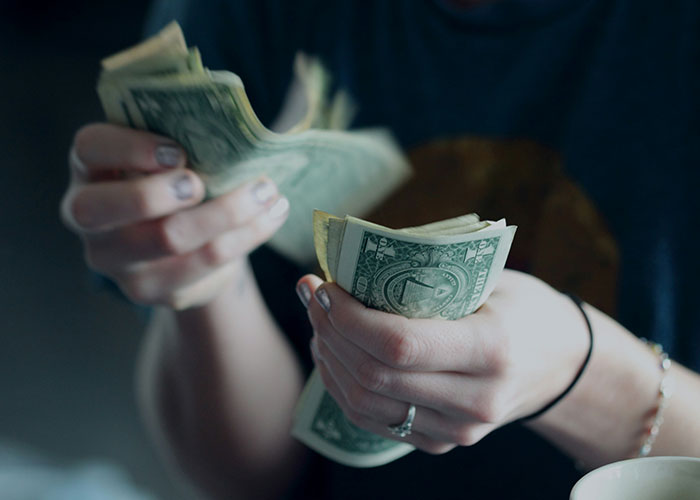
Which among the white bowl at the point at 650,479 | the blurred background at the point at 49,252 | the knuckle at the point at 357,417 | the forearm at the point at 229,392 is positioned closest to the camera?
the white bowl at the point at 650,479

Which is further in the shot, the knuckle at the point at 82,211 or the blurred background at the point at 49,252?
the blurred background at the point at 49,252

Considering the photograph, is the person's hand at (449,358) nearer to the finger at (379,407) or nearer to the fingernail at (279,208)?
the finger at (379,407)

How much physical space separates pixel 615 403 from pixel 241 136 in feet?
0.97

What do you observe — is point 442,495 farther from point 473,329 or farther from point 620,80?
point 620,80

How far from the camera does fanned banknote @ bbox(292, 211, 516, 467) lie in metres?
0.30

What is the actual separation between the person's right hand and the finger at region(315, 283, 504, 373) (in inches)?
5.3

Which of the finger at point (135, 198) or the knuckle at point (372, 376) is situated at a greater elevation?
the finger at point (135, 198)

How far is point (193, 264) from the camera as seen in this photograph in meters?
0.47

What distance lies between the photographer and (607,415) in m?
0.41

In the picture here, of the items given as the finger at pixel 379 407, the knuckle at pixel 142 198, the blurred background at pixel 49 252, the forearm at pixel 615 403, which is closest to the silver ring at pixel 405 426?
the finger at pixel 379 407

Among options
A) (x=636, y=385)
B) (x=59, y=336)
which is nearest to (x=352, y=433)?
(x=636, y=385)

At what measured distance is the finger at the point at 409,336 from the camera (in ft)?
1.05

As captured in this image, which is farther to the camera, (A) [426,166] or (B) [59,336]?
(B) [59,336]

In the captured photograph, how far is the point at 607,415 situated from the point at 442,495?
139mm
